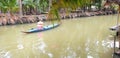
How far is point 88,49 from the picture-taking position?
10188 millimetres

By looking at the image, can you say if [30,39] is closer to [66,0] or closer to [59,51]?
A: [59,51]

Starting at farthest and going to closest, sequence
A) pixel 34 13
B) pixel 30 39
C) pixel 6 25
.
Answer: pixel 34 13 < pixel 6 25 < pixel 30 39

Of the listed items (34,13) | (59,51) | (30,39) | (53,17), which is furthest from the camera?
(34,13)

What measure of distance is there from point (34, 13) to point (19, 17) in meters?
3.38

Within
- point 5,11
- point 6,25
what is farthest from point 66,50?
point 5,11

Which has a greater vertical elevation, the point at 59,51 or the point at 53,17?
the point at 53,17

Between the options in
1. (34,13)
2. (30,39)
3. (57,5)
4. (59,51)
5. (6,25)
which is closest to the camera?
(57,5)

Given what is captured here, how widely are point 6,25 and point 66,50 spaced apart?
404 inches

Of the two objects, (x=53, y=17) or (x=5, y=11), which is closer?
(x=53, y=17)

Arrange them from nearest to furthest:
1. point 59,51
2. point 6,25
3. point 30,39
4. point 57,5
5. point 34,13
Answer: point 57,5 < point 59,51 < point 30,39 < point 6,25 < point 34,13

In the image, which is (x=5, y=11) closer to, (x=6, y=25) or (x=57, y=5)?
(x=6, y=25)

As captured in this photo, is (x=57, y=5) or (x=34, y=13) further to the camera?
(x=34, y=13)

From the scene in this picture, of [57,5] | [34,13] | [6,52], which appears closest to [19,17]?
[34,13]

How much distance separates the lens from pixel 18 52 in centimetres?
1019
